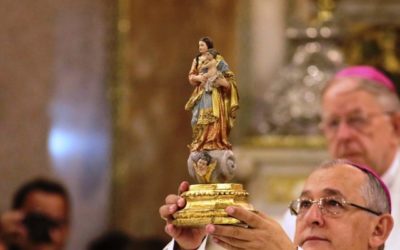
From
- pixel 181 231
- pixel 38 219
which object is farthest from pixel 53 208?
pixel 181 231

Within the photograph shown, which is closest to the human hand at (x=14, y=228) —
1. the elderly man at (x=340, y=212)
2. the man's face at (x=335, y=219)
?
the elderly man at (x=340, y=212)

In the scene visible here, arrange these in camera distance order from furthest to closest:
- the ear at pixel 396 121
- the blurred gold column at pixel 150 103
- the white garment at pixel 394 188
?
the blurred gold column at pixel 150 103, the ear at pixel 396 121, the white garment at pixel 394 188

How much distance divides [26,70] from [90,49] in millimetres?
455

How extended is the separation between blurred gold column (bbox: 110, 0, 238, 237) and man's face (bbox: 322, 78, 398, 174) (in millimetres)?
2486

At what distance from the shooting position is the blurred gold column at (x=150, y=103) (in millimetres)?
9625

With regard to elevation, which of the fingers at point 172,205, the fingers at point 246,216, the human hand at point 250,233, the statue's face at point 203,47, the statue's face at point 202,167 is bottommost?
the human hand at point 250,233

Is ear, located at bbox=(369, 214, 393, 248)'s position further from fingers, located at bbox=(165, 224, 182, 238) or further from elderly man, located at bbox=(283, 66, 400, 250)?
elderly man, located at bbox=(283, 66, 400, 250)

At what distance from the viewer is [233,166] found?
4.86 meters

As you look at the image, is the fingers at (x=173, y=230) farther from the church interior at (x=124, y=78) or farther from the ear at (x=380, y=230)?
the church interior at (x=124, y=78)

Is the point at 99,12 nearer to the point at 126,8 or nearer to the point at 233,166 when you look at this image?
the point at 126,8

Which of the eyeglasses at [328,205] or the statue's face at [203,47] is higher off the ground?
the statue's face at [203,47]

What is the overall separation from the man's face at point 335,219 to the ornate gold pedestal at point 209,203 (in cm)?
59

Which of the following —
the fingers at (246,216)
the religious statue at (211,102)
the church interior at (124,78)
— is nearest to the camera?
the fingers at (246,216)

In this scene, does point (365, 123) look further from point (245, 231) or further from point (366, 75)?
point (245, 231)
